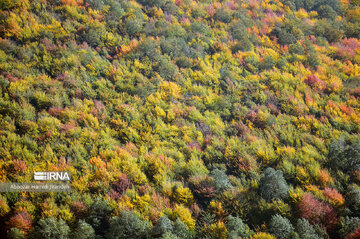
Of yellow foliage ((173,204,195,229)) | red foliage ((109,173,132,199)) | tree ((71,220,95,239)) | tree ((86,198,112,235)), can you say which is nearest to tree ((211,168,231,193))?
yellow foliage ((173,204,195,229))

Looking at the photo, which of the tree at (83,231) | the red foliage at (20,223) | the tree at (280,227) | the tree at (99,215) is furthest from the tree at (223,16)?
the red foliage at (20,223)

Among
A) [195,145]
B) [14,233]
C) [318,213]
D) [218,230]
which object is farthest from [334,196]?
[14,233]

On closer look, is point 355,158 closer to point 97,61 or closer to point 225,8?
point 97,61

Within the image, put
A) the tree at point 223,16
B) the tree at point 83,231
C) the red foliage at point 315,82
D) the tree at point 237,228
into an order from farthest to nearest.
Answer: the tree at point 223,16
the red foliage at point 315,82
the tree at point 237,228
the tree at point 83,231

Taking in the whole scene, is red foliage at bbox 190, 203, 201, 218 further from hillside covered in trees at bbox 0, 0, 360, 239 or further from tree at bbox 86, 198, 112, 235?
tree at bbox 86, 198, 112, 235

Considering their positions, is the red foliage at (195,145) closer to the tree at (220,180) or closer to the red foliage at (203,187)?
the tree at (220,180)

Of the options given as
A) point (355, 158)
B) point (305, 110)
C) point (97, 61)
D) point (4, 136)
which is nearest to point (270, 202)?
point (355, 158)
